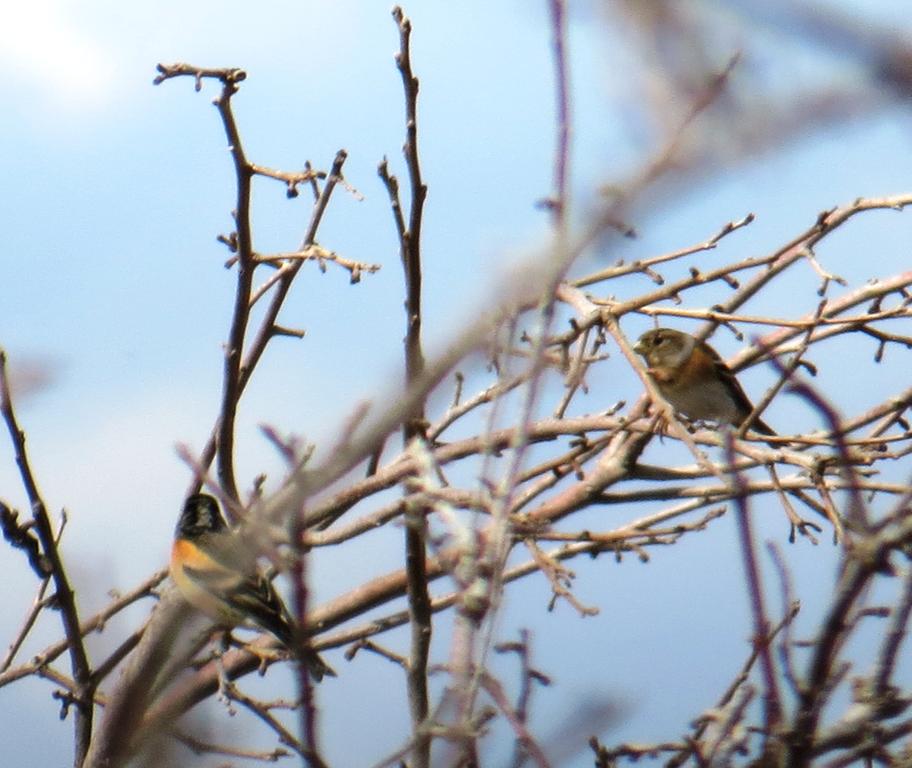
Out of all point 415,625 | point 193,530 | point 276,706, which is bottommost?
point 415,625

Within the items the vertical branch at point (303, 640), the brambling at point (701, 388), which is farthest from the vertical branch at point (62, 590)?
the brambling at point (701, 388)

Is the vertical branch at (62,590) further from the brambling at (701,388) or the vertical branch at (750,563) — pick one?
the brambling at (701,388)

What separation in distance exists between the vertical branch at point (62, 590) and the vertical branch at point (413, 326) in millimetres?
933

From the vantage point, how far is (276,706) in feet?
12.0

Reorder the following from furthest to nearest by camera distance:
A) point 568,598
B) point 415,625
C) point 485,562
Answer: point 415,625
point 568,598
point 485,562

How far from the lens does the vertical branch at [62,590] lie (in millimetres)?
3053

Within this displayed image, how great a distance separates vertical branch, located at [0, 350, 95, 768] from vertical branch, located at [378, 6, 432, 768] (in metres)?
0.93

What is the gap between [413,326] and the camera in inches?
121

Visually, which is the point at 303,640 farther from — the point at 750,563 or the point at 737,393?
the point at 737,393

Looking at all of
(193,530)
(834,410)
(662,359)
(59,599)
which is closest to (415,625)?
(59,599)

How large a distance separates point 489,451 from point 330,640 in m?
2.89

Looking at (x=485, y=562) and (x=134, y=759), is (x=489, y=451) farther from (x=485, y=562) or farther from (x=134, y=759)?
(x=134, y=759)

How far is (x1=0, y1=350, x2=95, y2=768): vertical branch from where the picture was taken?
305 centimetres

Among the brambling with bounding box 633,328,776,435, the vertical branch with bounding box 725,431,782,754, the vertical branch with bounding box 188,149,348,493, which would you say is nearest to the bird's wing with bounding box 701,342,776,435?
the brambling with bounding box 633,328,776,435
